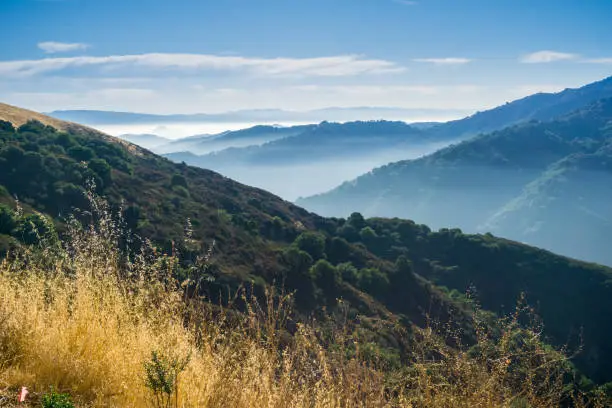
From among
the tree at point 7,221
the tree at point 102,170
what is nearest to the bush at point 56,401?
the tree at point 7,221

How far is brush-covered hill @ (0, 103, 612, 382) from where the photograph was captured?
4319cm

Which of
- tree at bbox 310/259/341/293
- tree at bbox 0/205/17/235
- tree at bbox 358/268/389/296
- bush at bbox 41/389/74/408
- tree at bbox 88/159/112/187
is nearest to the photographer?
bush at bbox 41/389/74/408

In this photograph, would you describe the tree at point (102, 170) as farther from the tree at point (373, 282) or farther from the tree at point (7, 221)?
the tree at point (373, 282)

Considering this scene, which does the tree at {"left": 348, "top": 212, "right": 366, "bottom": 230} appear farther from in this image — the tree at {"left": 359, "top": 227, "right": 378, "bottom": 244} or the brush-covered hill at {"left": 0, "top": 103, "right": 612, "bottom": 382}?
the tree at {"left": 359, "top": 227, "right": 378, "bottom": 244}

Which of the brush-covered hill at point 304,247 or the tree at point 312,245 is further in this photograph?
the tree at point 312,245

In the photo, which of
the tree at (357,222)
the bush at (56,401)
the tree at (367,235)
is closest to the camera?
the bush at (56,401)

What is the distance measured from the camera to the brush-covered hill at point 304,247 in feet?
142

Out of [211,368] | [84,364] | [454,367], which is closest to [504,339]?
[454,367]

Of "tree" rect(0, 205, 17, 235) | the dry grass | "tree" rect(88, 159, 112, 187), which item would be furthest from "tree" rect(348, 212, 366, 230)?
the dry grass

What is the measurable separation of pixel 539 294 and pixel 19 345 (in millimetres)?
78692

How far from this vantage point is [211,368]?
4.94 m

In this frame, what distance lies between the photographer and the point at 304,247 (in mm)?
A: 56906

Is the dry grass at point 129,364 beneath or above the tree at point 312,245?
above

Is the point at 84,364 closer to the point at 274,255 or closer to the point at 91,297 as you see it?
the point at 91,297
